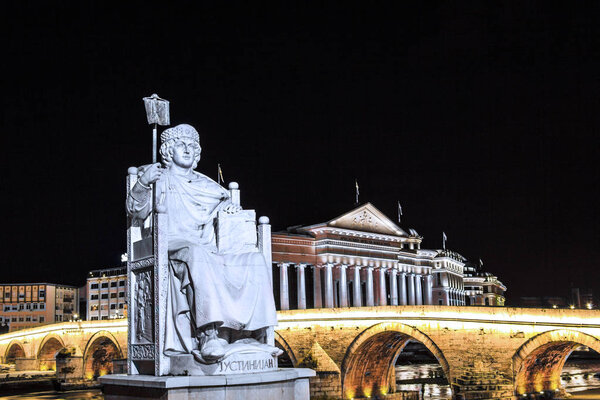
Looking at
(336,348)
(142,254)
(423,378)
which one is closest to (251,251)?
(142,254)

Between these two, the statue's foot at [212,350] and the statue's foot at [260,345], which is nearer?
the statue's foot at [212,350]

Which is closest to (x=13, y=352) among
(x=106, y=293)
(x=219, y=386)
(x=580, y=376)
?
(x=106, y=293)

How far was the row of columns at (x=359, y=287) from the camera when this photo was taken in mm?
59500

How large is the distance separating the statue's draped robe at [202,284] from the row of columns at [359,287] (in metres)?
46.9

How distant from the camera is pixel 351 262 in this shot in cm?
6569

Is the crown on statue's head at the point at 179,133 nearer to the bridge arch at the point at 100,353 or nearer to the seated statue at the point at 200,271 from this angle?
the seated statue at the point at 200,271

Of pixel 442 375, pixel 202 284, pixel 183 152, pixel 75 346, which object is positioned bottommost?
pixel 442 375

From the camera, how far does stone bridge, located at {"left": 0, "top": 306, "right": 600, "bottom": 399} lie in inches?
1065

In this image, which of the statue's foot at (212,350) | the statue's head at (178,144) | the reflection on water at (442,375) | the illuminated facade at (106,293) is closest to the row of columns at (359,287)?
the reflection on water at (442,375)

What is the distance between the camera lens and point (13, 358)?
61.7m

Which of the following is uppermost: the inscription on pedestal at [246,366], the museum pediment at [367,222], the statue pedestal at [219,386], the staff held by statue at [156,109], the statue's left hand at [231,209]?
the museum pediment at [367,222]

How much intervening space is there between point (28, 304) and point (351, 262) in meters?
47.2

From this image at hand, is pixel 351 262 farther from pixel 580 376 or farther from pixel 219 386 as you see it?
pixel 219 386

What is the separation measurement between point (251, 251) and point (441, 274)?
86929 mm
